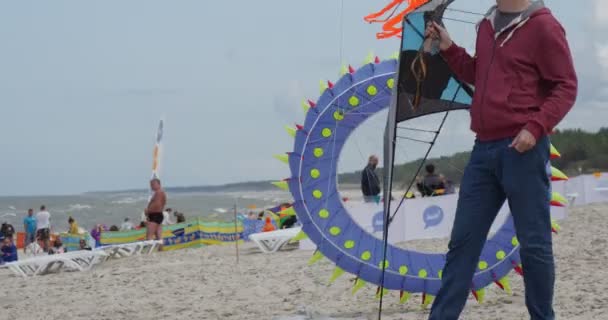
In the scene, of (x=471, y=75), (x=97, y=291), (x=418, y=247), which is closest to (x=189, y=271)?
(x=97, y=291)

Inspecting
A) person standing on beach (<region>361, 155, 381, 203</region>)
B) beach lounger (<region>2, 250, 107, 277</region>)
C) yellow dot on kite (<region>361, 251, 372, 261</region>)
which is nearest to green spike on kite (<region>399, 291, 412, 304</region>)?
yellow dot on kite (<region>361, 251, 372, 261</region>)

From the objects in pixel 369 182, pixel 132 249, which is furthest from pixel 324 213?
pixel 132 249

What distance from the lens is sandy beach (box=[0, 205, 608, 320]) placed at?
516cm

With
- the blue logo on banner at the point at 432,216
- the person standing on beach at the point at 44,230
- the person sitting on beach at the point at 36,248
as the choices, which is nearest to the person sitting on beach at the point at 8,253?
the person sitting on beach at the point at 36,248

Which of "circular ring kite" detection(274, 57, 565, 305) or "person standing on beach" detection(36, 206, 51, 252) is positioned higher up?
"circular ring kite" detection(274, 57, 565, 305)

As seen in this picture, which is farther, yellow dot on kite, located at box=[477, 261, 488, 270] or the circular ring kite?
the circular ring kite

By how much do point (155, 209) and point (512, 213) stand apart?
10645mm

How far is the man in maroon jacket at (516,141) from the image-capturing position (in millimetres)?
2965

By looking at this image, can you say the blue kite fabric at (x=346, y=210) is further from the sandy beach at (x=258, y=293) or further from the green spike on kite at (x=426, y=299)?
the sandy beach at (x=258, y=293)

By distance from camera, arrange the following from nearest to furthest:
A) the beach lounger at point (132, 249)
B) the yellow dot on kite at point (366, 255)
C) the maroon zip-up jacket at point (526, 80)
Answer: the maroon zip-up jacket at point (526, 80) → the yellow dot on kite at point (366, 255) → the beach lounger at point (132, 249)

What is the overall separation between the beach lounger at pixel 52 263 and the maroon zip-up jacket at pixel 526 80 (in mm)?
9305

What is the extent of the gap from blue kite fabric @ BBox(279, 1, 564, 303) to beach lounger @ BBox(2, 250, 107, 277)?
6.72m

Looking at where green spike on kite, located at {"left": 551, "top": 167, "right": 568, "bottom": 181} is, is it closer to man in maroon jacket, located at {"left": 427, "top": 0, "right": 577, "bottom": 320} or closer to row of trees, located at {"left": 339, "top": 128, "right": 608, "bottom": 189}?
man in maroon jacket, located at {"left": 427, "top": 0, "right": 577, "bottom": 320}

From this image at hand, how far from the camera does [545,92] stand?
3.07 metres
